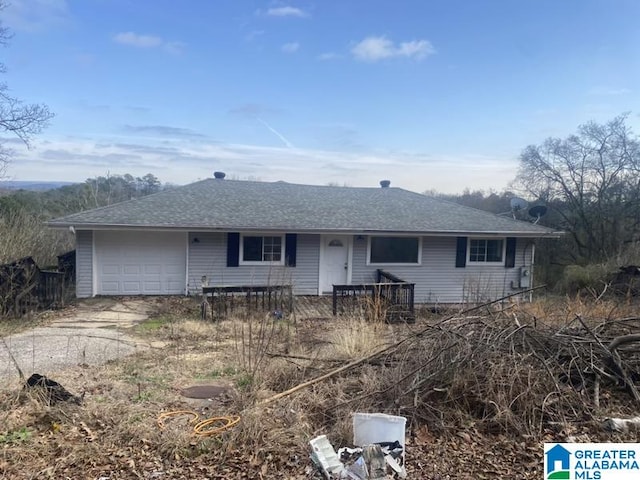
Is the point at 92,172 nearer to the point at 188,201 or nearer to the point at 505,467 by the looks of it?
the point at 188,201

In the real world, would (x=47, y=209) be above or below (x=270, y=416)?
above

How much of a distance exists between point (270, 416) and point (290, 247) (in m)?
9.15

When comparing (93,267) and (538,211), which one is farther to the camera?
(538,211)

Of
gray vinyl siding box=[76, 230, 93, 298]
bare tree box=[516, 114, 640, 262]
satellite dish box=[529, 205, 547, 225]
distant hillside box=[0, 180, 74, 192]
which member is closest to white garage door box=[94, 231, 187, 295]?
gray vinyl siding box=[76, 230, 93, 298]

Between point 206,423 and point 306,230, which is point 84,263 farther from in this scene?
point 206,423

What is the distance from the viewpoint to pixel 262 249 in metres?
13.0

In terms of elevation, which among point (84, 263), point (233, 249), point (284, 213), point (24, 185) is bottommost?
point (84, 263)

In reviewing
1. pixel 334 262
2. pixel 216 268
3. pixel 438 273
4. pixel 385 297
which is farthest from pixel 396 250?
pixel 216 268

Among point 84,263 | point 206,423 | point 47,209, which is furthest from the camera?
point 47,209

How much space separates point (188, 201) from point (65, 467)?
37.5ft

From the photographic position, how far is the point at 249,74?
14461 millimetres

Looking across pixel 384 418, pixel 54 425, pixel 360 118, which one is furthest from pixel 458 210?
pixel 54 425

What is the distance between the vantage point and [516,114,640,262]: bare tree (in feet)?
62.2

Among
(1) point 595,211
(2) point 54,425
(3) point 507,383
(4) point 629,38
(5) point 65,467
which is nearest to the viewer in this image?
(5) point 65,467
